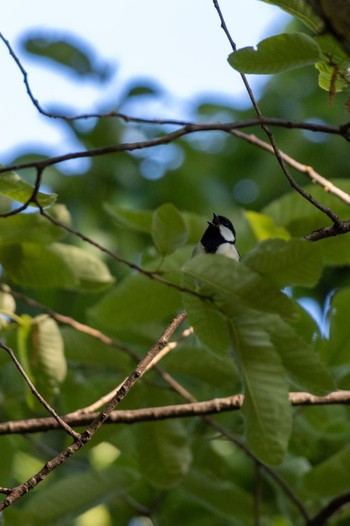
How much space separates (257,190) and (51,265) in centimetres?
404

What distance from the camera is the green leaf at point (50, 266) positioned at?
8.85 ft

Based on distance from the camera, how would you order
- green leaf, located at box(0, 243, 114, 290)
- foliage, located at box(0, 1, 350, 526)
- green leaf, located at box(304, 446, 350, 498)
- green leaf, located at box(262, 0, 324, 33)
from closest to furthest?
green leaf, located at box(262, 0, 324, 33)
foliage, located at box(0, 1, 350, 526)
green leaf, located at box(0, 243, 114, 290)
green leaf, located at box(304, 446, 350, 498)

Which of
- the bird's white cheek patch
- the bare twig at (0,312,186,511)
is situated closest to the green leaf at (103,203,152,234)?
the bare twig at (0,312,186,511)

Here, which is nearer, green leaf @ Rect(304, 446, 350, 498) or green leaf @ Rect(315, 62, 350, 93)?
green leaf @ Rect(315, 62, 350, 93)

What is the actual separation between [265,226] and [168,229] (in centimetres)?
68

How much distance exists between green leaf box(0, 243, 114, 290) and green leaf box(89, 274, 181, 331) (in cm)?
14

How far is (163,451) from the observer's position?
2801mm

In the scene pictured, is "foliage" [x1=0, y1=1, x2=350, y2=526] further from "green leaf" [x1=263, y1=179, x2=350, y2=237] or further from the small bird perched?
the small bird perched

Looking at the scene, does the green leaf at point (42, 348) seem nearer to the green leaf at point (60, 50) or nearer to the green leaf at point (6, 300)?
the green leaf at point (6, 300)

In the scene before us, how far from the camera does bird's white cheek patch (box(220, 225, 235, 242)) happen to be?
12.9ft

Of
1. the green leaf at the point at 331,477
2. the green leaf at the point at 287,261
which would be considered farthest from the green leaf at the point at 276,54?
the green leaf at the point at 331,477

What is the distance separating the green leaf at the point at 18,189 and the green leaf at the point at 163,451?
1.10 metres

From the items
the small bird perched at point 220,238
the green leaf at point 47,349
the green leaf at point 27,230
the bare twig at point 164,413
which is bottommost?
the bare twig at point 164,413

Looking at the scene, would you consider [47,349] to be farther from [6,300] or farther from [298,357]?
[298,357]
